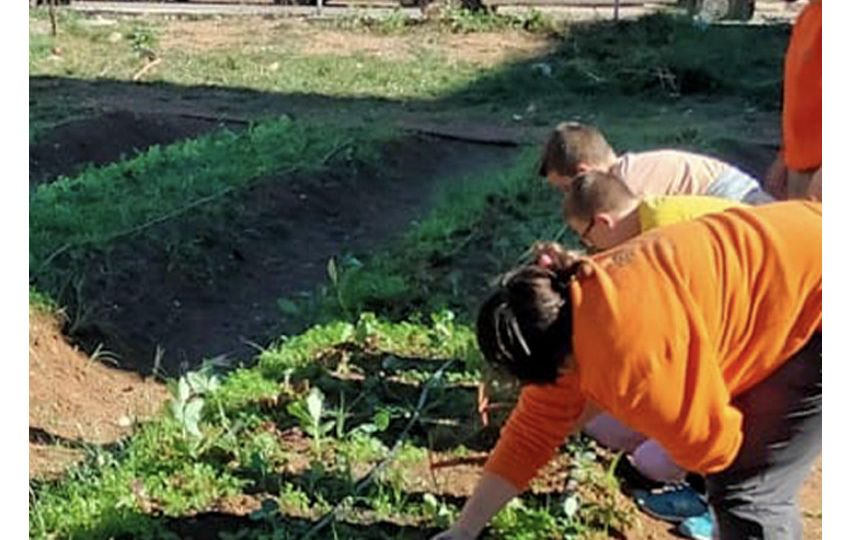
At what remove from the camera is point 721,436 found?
2873 mm

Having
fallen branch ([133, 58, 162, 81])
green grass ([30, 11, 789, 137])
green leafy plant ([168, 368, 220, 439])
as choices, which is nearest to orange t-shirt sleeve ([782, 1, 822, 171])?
green leafy plant ([168, 368, 220, 439])

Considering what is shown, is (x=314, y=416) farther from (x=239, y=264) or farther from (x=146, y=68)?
(x=146, y=68)

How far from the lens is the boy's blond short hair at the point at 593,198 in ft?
11.7

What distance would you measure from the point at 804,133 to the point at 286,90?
10839mm

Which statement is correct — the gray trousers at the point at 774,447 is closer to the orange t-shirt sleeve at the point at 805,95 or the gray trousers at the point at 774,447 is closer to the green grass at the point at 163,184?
the orange t-shirt sleeve at the point at 805,95

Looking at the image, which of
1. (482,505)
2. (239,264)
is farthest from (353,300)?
(482,505)

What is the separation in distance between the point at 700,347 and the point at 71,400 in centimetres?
323

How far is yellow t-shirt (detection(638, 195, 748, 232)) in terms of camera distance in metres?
3.59

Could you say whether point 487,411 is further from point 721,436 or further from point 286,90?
point 286,90

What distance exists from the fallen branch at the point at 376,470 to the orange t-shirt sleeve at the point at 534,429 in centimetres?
60

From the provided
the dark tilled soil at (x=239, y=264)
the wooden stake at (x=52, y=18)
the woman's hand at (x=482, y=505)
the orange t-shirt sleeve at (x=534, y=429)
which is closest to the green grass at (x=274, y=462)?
the woman's hand at (x=482, y=505)

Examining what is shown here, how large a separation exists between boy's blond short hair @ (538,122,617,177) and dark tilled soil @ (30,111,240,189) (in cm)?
508

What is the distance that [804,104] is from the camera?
3387 millimetres
